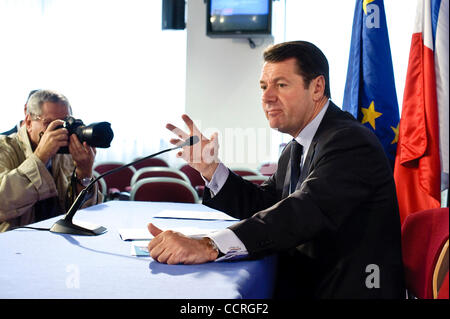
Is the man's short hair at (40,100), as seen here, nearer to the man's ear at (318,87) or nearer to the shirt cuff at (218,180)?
the shirt cuff at (218,180)

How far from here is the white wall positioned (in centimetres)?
649

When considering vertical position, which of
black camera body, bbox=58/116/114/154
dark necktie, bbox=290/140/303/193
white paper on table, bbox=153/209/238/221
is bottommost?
white paper on table, bbox=153/209/238/221

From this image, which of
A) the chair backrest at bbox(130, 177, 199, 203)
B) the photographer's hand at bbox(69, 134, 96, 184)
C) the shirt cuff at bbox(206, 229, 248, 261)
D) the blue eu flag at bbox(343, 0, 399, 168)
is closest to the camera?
the shirt cuff at bbox(206, 229, 248, 261)

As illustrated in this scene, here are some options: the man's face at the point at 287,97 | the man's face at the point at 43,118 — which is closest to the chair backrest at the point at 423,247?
the man's face at the point at 287,97

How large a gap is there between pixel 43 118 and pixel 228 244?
4.19 ft

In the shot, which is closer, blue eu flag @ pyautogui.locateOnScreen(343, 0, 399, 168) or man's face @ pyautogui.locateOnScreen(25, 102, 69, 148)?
man's face @ pyautogui.locateOnScreen(25, 102, 69, 148)

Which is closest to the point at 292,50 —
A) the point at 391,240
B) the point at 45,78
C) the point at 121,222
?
the point at 391,240

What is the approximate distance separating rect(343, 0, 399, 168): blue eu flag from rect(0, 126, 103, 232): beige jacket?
1806 millimetres

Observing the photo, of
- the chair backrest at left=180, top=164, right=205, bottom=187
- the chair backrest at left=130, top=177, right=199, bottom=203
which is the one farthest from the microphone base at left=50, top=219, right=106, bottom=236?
the chair backrest at left=180, top=164, right=205, bottom=187

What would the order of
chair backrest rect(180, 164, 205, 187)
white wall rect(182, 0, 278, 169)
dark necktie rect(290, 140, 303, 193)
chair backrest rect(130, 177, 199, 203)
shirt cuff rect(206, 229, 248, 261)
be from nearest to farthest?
shirt cuff rect(206, 229, 248, 261) → dark necktie rect(290, 140, 303, 193) → chair backrest rect(130, 177, 199, 203) → chair backrest rect(180, 164, 205, 187) → white wall rect(182, 0, 278, 169)

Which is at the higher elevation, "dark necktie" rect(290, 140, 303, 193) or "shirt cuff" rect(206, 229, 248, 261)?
"dark necktie" rect(290, 140, 303, 193)

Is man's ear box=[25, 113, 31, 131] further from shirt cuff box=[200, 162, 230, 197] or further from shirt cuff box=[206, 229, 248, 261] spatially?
shirt cuff box=[206, 229, 248, 261]

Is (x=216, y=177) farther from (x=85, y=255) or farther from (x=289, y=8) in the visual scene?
(x=289, y=8)
